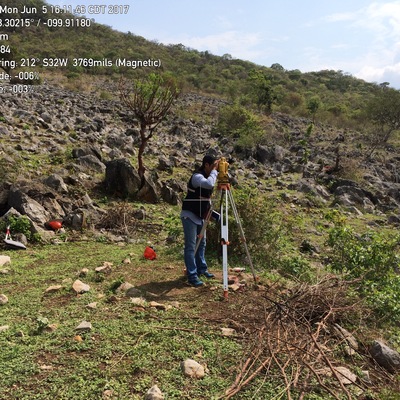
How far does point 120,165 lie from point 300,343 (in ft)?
25.8

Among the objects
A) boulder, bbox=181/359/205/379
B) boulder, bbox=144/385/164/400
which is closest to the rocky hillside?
boulder, bbox=181/359/205/379

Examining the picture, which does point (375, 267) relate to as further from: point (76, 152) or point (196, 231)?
point (76, 152)

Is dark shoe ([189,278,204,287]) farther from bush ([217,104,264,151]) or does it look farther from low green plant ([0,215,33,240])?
bush ([217,104,264,151])

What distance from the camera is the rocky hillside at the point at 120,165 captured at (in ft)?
27.8

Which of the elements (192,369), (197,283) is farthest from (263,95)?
(192,369)

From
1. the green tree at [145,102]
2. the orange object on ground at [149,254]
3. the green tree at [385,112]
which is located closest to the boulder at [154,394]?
the orange object on ground at [149,254]

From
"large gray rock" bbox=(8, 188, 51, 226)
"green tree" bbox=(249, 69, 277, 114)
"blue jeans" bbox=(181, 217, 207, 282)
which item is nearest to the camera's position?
"blue jeans" bbox=(181, 217, 207, 282)

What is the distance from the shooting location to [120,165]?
416 inches

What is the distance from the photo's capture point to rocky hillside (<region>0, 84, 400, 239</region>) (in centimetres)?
848

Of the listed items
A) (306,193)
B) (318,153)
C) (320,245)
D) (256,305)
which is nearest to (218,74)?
(318,153)

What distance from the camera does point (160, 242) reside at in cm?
785

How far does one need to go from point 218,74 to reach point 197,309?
65929 mm

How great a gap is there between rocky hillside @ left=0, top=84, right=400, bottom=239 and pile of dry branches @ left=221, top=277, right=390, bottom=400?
471cm

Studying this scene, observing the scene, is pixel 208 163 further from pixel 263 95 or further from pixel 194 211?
pixel 263 95
